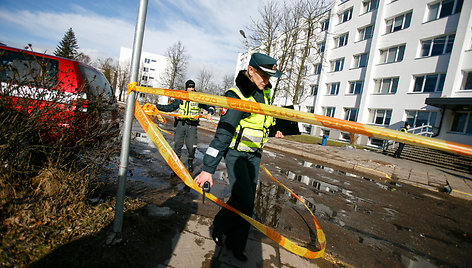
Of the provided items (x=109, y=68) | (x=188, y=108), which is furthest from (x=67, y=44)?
(x=188, y=108)

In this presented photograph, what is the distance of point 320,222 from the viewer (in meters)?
3.47

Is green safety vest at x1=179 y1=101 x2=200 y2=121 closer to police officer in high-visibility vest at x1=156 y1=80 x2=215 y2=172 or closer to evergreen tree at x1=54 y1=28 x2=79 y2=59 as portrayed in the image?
police officer in high-visibility vest at x1=156 y1=80 x2=215 y2=172

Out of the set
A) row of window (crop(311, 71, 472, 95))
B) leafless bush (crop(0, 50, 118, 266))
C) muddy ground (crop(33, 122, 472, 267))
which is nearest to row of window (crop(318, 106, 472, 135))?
row of window (crop(311, 71, 472, 95))

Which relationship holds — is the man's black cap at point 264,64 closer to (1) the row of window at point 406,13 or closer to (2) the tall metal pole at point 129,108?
(2) the tall metal pole at point 129,108

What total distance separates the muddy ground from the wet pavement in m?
0.02

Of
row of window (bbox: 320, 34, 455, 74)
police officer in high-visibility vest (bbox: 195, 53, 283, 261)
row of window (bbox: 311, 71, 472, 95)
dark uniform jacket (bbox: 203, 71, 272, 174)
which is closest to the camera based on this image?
dark uniform jacket (bbox: 203, 71, 272, 174)

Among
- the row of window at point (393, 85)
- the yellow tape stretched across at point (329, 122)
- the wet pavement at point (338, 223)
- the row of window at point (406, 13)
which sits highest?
the row of window at point (406, 13)

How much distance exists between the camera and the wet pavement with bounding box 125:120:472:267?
228 cm

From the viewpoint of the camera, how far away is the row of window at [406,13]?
55.4 ft

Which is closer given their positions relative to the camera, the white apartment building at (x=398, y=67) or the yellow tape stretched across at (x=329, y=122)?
the yellow tape stretched across at (x=329, y=122)

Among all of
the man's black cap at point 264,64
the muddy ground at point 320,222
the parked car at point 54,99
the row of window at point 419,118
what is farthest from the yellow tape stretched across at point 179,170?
the row of window at point 419,118

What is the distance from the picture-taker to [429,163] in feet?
44.1

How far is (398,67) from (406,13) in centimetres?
514

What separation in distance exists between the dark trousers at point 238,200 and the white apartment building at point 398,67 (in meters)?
18.7
